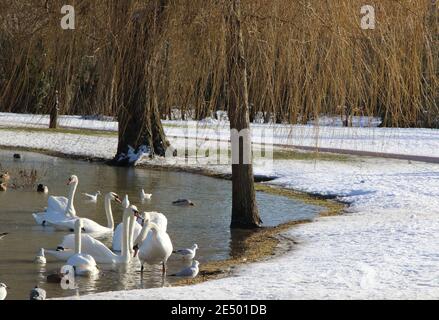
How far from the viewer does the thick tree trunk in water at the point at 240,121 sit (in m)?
10.2

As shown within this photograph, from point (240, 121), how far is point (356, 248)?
274 cm

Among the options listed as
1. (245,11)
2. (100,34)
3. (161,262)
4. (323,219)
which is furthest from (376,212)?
(100,34)

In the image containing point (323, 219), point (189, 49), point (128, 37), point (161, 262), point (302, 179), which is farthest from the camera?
point (302, 179)

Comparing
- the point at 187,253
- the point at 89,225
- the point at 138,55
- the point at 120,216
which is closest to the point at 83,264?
the point at 187,253

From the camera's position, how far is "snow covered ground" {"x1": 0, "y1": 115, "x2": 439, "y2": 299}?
9.09 m

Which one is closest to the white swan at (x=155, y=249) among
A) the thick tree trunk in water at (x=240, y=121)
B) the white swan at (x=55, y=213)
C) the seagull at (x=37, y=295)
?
the thick tree trunk in water at (x=240, y=121)

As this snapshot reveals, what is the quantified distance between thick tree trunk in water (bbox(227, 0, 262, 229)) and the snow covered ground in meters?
0.93

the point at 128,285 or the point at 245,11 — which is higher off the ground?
the point at 245,11

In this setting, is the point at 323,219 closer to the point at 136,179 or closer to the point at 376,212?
the point at 376,212

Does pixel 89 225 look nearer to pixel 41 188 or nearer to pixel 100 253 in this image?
pixel 100 253

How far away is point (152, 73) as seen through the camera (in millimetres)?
10078

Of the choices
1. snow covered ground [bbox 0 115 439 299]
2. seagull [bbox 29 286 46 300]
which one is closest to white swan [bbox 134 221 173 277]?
snow covered ground [bbox 0 115 439 299]

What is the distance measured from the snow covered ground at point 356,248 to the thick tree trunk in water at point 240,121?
93 cm

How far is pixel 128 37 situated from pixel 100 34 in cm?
42
